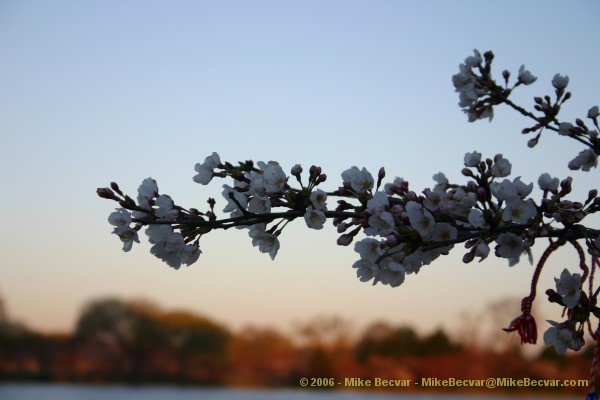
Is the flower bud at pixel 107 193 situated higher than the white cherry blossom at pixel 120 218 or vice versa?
the flower bud at pixel 107 193

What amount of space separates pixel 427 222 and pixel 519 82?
0.82 metres

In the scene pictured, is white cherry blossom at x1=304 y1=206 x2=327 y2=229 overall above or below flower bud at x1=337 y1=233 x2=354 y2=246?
above

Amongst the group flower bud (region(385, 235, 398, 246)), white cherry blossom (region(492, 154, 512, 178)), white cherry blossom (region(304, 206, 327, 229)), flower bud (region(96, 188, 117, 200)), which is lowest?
flower bud (region(385, 235, 398, 246))

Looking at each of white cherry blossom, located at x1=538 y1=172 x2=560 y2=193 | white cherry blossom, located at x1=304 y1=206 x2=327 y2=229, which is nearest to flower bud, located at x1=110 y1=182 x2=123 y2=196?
white cherry blossom, located at x1=304 y1=206 x2=327 y2=229

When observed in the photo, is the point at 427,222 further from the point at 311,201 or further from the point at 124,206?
the point at 124,206

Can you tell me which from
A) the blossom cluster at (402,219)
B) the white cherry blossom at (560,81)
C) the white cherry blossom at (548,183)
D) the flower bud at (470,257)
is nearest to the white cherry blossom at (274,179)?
the blossom cluster at (402,219)

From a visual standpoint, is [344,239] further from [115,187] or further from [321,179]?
[115,187]

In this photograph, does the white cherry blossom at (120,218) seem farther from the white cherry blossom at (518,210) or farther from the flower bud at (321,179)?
the white cherry blossom at (518,210)

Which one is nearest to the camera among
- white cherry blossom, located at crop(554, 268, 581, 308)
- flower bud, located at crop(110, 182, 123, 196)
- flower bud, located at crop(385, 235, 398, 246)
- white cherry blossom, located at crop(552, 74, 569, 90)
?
flower bud, located at crop(385, 235, 398, 246)

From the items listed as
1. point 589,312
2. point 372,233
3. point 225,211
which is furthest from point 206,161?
point 589,312

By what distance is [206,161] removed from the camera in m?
2.33

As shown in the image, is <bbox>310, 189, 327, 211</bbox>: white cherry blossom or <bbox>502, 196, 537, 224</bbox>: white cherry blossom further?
<bbox>310, 189, 327, 211</bbox>: white cherry blossom

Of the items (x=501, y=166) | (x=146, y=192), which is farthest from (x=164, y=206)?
(x=501, y=166)

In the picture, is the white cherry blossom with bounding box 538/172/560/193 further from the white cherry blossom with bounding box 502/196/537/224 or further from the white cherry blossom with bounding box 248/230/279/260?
the white cherry blossom with bounding box 248/230/279/260
